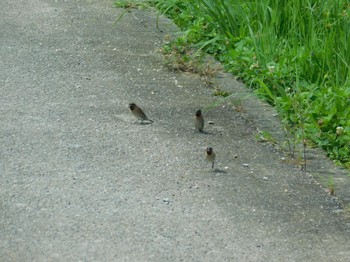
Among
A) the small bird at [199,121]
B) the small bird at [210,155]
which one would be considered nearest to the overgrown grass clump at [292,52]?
the small bird at [199,121]

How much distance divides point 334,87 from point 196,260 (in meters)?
2.74

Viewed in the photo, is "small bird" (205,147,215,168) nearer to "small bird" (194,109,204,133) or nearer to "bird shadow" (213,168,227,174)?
"bird shadow" (213,168,227,174)

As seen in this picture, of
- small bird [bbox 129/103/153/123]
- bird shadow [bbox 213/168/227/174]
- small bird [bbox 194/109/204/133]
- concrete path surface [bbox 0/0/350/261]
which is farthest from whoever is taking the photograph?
small bird [bbox 129/103/153/123]

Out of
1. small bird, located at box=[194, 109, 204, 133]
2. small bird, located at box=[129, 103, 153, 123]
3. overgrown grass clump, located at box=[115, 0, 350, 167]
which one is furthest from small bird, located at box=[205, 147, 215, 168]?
small bird, located at box=[129, 103, 153, 123]

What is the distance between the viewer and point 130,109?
7.54 m

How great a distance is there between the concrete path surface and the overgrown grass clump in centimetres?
30

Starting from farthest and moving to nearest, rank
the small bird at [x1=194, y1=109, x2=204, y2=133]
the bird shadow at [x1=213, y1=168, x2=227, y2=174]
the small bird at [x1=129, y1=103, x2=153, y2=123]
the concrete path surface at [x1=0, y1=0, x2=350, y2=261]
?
the small bird at [x1=129, y1=103, x2=153, y2=123] < the small bird at [x1=194, y1=109, x2=204, y2=133] < the bird shadow at [x1=213, y1=168, x2=227, y2=174] < the concrete path surface at [x1=0, y1=0, x2=350, y2=261]

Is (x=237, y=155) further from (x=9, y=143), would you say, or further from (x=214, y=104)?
(x=9, y=143)

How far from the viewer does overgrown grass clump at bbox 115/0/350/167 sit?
7.35m

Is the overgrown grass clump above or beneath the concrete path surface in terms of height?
above

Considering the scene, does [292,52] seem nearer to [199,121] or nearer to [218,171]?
[199,121]

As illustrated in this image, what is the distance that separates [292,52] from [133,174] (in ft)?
7.80

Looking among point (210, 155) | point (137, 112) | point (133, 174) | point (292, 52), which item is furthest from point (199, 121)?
point (292, 52)

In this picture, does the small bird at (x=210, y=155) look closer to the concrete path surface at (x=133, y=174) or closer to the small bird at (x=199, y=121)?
the concrete path surface at (x=133, y=174)
